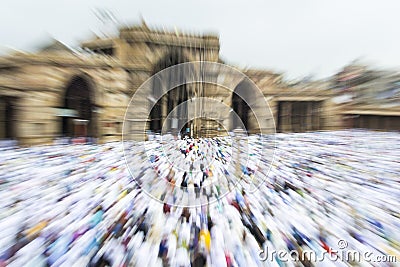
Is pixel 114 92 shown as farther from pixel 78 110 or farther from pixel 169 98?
pixel 169 98

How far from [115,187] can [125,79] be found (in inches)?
130

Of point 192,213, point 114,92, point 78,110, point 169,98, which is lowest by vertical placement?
point 192,213

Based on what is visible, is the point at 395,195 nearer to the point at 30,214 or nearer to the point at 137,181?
the point at 137,181

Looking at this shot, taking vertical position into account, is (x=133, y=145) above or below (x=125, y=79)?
below

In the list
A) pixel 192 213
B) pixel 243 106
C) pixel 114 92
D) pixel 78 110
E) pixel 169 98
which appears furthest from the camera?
pixel 243 106

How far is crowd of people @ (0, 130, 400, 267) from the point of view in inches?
38.7

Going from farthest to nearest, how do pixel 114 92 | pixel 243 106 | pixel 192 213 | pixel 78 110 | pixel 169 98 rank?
pixel 243 106 < pixel 169 98 < pixel 114 92 < pixel 78 110 < pixel 192 213

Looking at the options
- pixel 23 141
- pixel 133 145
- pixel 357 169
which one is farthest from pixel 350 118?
pixel 23 141

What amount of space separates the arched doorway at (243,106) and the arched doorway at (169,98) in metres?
1.62

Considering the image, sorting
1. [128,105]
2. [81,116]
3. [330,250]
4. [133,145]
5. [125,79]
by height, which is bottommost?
[330,250]

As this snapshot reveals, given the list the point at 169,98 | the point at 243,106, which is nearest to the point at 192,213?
the point at 169,98

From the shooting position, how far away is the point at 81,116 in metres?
4.25

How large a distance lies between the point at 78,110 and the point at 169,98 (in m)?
2.87

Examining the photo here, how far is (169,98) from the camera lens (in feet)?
21.4
